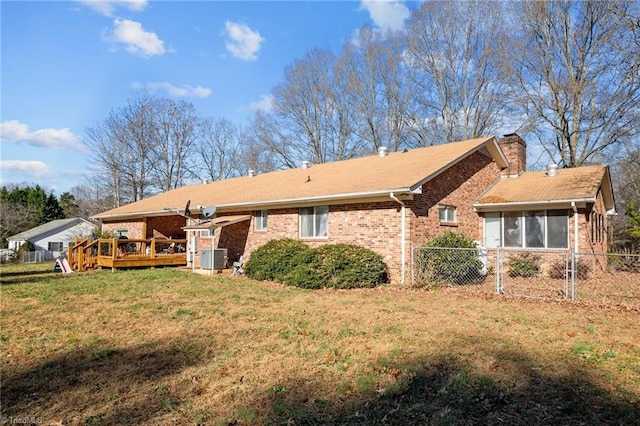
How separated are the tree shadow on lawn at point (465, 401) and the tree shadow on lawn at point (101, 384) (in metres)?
1.31

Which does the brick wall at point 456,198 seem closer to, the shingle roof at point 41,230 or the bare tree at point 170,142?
the bare tree at point 170,142

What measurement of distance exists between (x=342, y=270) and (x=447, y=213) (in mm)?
4646

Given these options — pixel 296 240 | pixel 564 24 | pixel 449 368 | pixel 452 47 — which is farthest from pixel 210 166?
pixel 449 368

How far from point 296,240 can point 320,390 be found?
32.0 feet

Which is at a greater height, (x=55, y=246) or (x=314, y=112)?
(x=314, y=112)

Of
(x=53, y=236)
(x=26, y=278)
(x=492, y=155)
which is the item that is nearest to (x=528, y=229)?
(x=492, y=155)

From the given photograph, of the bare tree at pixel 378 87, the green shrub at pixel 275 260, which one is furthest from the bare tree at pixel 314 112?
the green shrub at pixel 275 260

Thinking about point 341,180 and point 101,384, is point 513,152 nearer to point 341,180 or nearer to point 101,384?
point 341,180

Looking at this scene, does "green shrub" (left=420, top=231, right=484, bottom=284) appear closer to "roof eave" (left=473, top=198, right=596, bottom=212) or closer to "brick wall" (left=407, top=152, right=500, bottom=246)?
"brick wall" (left=407, top=152, right=500, bottom=246)

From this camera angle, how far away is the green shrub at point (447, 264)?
11.2m

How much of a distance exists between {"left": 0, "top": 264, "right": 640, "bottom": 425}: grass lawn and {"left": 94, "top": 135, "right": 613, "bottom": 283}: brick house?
11.3 feet

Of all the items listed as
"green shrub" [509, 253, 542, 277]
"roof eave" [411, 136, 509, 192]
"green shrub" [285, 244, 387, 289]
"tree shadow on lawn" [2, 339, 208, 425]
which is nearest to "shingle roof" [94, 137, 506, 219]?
"roof eave" [411, 136, 509, 192]

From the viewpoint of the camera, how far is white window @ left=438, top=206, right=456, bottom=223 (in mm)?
13291

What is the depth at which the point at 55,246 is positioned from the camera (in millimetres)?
36375
